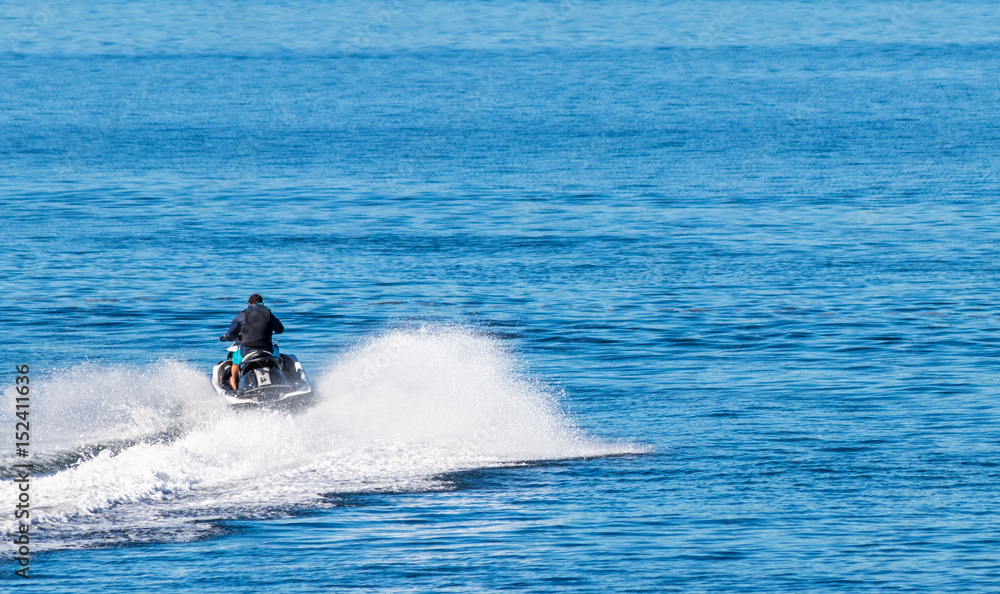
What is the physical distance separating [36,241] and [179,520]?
3015 centimetres

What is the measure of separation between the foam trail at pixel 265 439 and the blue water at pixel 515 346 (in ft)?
0.27

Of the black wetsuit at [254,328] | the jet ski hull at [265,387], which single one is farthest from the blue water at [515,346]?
the black wetsuit at [254,328]

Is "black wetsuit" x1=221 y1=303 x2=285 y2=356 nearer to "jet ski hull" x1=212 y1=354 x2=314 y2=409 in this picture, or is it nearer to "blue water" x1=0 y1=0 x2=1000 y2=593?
"jet ski hull" x1=212 y1=354 x2=314 y2=409

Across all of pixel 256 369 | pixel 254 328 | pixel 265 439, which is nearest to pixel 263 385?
pixel 256 369

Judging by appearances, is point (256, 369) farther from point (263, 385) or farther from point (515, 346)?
point (515, 346)

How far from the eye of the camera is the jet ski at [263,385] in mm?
25047

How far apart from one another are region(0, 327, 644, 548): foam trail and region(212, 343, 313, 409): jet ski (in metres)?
0.27

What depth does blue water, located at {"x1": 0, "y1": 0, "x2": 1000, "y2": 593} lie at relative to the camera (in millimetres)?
19375

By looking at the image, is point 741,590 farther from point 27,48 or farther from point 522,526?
point 27,48

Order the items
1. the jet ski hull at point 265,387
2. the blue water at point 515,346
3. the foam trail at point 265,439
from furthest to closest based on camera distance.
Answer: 1. the jet ski hull at point 265,387
2. the foam trail at point 265,439
3. the blue water at point 515,346

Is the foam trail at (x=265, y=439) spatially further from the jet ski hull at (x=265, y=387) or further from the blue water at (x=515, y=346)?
the jet ski hull at (x=265, y=387)

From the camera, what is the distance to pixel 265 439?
23.8m

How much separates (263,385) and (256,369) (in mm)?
319

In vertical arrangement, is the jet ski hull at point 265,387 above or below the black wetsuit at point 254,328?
below
